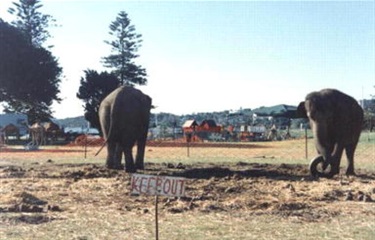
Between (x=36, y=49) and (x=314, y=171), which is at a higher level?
(x=36, y=49)

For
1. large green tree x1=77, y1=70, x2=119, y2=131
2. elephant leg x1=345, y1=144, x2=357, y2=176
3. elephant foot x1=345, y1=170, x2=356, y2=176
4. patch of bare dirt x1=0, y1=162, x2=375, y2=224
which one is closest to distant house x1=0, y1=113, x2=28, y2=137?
large green tree x1=77, y1=70, x2=119, y2=131

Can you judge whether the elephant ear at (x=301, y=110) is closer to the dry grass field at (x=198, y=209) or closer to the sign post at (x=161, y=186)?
the dry grass field at (x=198, y=209)

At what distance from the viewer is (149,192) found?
862 cm

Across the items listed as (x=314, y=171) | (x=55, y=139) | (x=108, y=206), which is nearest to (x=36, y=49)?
(x=55, y=139)

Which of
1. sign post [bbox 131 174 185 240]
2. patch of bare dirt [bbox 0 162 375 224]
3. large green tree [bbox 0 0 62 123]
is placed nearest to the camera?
sign post [bbox 131 174 185 240]

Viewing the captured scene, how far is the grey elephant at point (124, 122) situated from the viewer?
19906mm

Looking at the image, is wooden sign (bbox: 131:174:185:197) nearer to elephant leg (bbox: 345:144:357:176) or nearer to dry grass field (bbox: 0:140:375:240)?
dry grass field (bbox: 0:140:375:240)

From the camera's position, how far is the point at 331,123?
18.8m

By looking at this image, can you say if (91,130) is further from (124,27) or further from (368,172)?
(368,172)

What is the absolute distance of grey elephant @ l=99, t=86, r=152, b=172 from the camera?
65.3ft

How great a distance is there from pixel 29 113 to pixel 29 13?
36.9 ft

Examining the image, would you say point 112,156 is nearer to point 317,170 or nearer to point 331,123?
point 317,170

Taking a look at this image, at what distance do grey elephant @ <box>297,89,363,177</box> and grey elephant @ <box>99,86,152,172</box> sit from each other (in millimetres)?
5163

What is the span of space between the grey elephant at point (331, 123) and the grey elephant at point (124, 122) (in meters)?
5.16
